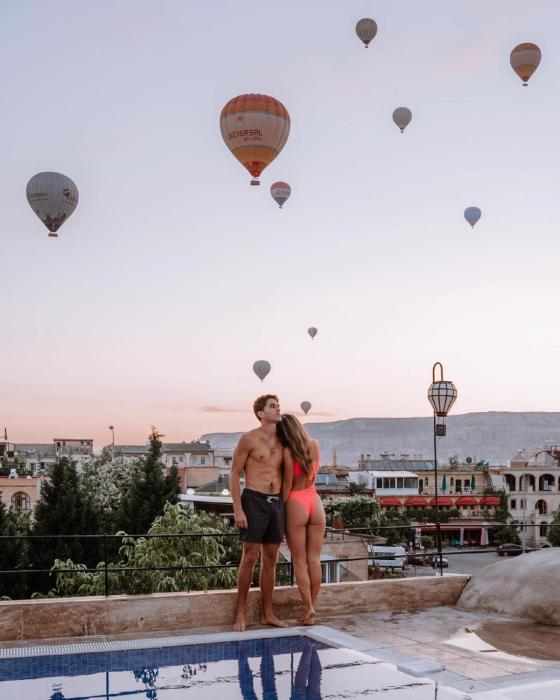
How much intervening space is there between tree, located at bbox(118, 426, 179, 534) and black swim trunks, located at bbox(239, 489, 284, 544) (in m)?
28.8

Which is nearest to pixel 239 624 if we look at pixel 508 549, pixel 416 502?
pixel 508 549

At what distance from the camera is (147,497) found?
34781mm

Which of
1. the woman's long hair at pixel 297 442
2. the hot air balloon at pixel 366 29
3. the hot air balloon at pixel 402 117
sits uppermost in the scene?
the hot air balloon at pixel 366 29

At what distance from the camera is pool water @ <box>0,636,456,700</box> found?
15.0 feet

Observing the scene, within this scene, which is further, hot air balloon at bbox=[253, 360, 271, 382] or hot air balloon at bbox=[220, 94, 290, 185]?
hot air balloon at bbox=[253, 360, 271, 382]

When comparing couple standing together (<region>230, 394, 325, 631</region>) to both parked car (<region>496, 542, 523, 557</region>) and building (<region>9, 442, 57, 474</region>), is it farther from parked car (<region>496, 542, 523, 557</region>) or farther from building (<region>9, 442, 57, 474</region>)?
building (<region>9, 442, 57, 474</region>)

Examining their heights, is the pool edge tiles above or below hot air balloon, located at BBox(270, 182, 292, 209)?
below

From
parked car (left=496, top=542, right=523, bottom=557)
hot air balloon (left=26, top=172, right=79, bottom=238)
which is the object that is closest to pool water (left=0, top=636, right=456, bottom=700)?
parked car (left=496, top=542, right=523, bottom=557)

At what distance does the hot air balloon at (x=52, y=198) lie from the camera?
992 inches

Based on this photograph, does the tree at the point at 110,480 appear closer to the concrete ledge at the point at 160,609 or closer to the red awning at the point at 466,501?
the concrete ledge at the point at 160,609

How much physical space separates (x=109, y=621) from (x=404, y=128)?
34227 millimetres

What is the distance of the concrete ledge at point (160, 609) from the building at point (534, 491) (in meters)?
75.6

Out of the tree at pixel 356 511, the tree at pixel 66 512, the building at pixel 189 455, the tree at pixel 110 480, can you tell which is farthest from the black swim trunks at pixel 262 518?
the building at pixel 189 455

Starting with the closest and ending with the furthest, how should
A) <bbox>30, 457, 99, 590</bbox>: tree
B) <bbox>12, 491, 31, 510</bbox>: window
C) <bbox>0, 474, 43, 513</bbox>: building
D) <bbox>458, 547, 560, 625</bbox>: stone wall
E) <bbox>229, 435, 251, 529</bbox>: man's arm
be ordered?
<bbox>229, 435, 251, 529</bbox>: man's arm, <bbox>458, 547, 560, 625</bbox>: stone wall, <bbox>30, 457, 99, 590</bbox>: tree, <bbox>0, 474, 43, 513</bbox>: building, <bbox>12, 491, 31, 510</bbox>: window
